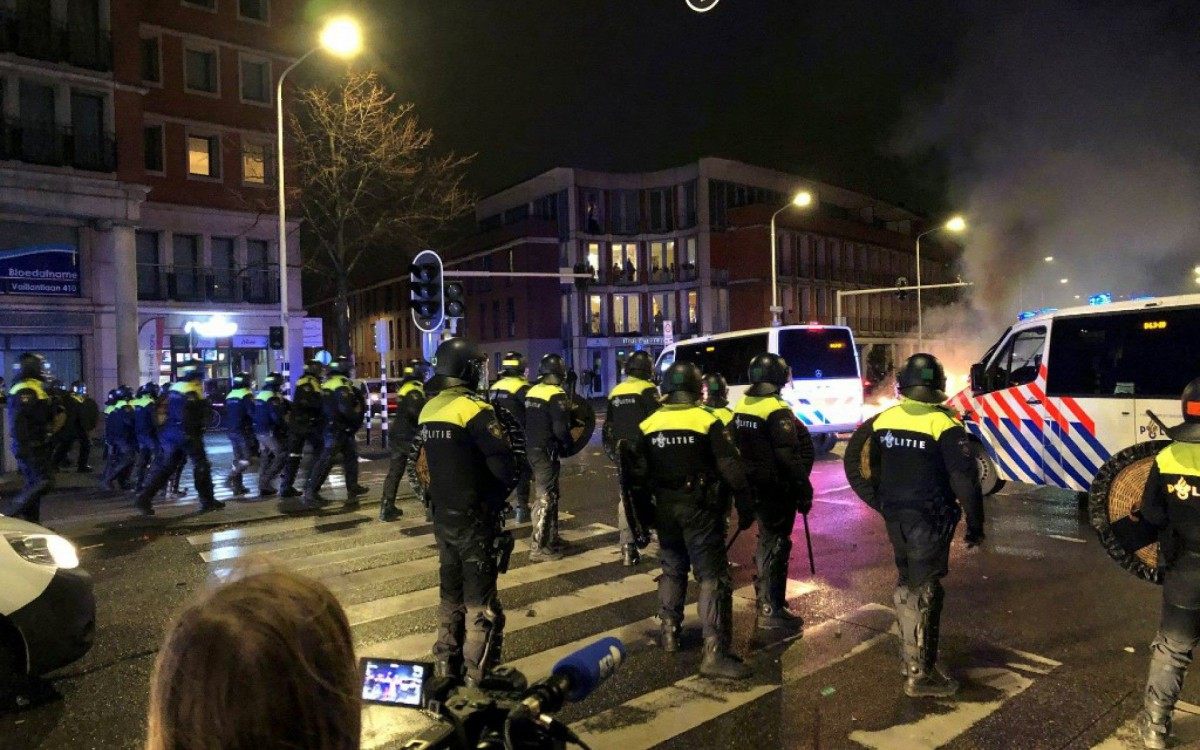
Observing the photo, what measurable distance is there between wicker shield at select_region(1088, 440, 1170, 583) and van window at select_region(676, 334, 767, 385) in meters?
12.7

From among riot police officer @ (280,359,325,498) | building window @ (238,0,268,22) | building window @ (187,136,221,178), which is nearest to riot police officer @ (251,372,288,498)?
riot police officer @ (280,359,325,498)

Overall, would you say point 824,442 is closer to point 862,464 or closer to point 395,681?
point 862,464

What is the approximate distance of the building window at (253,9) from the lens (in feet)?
102

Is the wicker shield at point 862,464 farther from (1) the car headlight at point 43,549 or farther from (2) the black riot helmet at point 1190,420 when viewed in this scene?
(1) the car headlight at point 43,549

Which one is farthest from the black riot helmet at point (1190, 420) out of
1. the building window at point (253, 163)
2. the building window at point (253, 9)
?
the building window at point (253, 9)

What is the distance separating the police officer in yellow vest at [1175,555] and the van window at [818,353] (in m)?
13.0

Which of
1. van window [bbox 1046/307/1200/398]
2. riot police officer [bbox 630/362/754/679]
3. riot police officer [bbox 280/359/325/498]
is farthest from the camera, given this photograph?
riot police officer [bbox 280/359/325/498]

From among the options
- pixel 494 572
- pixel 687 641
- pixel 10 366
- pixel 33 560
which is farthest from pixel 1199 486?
pixel 10 366

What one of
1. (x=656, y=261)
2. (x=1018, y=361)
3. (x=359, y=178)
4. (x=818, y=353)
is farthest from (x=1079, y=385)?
(x=656, y=261)

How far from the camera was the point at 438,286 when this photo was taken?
14.8m

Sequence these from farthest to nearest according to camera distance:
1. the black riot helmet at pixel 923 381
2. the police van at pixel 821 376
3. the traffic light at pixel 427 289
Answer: the police van at pixel 821 376 → the traffic light at pixel 427 289 → the black riot helmet at pixel 923 381

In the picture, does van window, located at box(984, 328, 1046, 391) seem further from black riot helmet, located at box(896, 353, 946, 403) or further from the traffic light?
the traffic light

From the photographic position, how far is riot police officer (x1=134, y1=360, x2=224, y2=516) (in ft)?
35.8

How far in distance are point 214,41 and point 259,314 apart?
10144 mm
